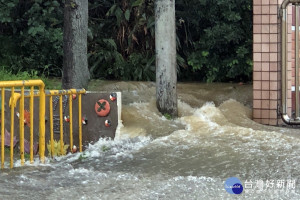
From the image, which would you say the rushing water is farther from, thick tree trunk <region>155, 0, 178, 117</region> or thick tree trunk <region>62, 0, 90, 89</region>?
thick tree trunk <region>62, 0, 90, 89</region>

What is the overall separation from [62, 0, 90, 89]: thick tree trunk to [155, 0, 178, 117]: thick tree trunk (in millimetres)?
1409

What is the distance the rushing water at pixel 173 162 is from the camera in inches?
237

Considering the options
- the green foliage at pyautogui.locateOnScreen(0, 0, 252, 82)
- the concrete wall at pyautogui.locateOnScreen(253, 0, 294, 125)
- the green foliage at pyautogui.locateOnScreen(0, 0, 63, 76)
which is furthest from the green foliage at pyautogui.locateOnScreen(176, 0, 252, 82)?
the green foliage at pyautogui.locateOnScreen(0, 0, 63, 76)

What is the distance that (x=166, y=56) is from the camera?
407 inches

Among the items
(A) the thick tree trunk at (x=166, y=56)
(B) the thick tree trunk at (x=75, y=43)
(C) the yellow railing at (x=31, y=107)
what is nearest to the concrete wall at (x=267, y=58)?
(A) the thick tree trunk at (x=166, y=56)

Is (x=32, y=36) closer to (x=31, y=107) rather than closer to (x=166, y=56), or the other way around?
(x=166, y=56)

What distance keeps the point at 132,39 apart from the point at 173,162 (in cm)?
737

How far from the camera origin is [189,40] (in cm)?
1452

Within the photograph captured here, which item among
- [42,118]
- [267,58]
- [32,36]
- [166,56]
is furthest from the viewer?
[32,36]

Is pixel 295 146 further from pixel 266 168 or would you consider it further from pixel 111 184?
pixel 111 184

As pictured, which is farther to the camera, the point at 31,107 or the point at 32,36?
the point at 32,36

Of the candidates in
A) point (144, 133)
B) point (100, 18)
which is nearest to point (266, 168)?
point (144, 133)

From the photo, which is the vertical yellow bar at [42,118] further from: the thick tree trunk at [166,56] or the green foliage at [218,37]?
the green foliage at [218,37]

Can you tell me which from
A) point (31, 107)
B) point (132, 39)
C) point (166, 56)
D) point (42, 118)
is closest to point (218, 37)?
point (132, 39)
